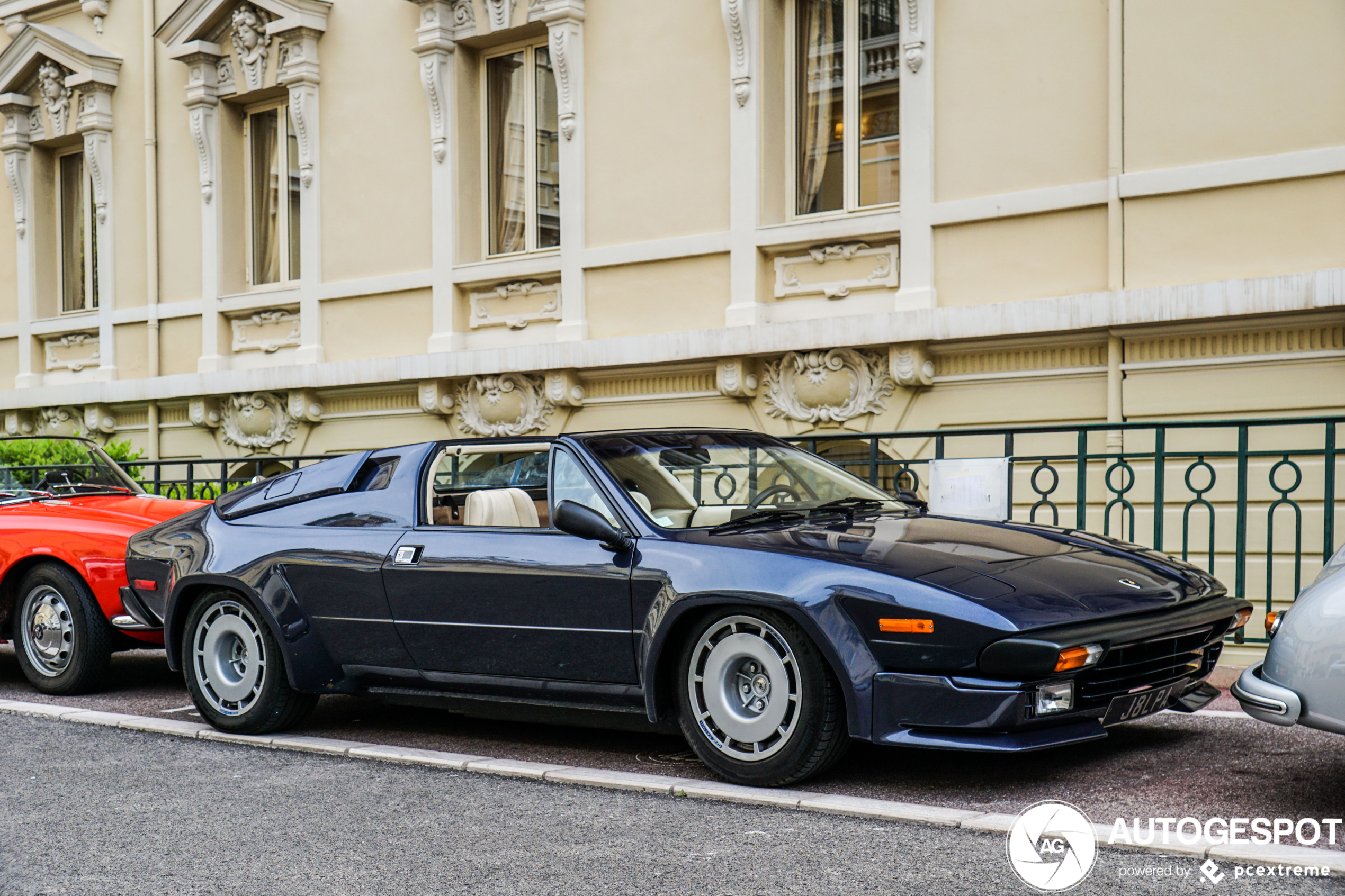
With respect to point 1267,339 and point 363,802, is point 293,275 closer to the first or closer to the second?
point 1267,339

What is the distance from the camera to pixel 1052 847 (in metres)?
4.12

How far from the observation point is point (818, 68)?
12227 mm

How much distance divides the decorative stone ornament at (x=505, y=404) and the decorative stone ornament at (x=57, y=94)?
7.34 meters

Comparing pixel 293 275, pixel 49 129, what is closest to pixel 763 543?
pixel 293 275

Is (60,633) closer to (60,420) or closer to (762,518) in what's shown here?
(762,518)

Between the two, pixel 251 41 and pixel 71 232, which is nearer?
pixel 251 41

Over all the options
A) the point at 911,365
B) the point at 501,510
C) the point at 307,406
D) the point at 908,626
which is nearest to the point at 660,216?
the point at 911,365

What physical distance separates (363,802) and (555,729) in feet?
4.90

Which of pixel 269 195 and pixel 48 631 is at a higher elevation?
pixel 269 195

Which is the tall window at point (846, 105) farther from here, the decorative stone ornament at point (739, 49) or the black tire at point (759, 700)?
the black tire at point (759, 700)

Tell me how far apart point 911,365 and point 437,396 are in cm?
516

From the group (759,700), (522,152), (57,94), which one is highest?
(57,94)

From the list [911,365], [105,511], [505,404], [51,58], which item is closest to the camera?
[105,511]

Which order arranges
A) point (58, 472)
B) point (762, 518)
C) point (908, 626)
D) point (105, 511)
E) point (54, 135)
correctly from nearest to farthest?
point (908, 626) < point (762, 518) < point (105, 511) < point (58, 472) < point (54, 135)
